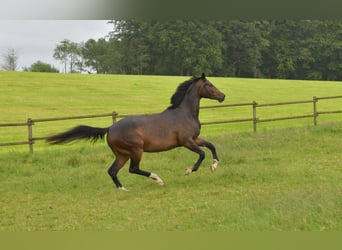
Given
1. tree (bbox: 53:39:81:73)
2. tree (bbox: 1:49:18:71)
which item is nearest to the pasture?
tree (bbox: 53:39:81:73)

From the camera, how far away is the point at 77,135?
18.2ft

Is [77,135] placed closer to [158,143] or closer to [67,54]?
[158,143]

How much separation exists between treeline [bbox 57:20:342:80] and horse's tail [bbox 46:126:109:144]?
3.75ft

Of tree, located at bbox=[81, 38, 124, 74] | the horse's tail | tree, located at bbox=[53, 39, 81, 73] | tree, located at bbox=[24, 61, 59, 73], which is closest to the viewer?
the horse's tail

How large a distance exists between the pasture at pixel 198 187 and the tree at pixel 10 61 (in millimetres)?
4805

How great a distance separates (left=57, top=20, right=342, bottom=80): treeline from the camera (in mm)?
3531

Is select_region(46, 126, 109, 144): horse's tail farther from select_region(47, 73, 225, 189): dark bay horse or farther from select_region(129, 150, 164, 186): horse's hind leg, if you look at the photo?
select_region(129, 150, 164, 186): horse's hind leg

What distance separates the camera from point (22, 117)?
628 inches

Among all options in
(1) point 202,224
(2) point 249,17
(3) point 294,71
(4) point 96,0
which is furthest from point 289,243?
(3) point 294,71

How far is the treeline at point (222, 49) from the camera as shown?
11.6 feet

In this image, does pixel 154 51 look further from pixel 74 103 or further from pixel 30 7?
pixel 74 103

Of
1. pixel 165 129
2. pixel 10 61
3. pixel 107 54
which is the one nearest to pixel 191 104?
pixel 165 129

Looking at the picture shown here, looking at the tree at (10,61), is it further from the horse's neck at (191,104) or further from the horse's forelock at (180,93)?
the horse's neck at (191,104)

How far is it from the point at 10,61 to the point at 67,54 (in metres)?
5.76
